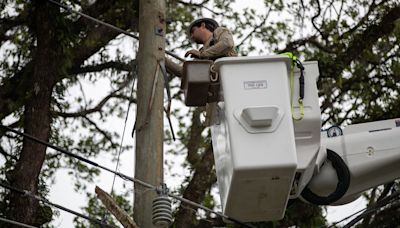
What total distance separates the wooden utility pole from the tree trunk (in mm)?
2461

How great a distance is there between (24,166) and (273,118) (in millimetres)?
3798

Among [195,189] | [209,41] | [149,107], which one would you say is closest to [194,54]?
[209,41]

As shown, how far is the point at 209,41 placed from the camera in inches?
221

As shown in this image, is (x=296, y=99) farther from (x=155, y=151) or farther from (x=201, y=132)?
(x=201, y=132)

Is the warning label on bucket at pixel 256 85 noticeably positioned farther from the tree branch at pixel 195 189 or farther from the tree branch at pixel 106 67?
the tree branch at pixel 106 67

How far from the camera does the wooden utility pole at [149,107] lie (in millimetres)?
5125

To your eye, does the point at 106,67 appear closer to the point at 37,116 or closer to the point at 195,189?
the point at 195,189

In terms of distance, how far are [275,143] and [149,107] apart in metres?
1.20

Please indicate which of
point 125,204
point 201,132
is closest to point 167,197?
point 201,132

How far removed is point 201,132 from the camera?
10.5m

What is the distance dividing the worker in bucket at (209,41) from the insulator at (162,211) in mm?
970

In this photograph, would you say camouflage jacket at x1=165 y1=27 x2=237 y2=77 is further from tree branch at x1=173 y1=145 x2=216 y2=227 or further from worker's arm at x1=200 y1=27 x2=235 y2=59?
tree branch at x1=173 y1=145 x2=216 y2=227

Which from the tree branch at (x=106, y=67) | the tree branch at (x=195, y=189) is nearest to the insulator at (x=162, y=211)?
the tree branch at (x=195, y=189)

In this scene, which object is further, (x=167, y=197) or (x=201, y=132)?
(x=201, y=132)
